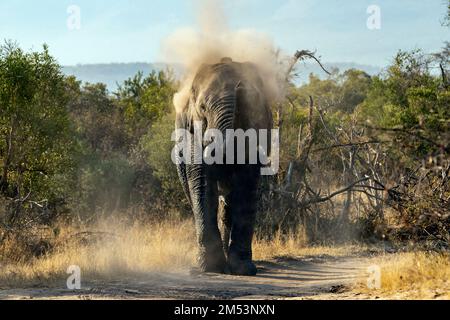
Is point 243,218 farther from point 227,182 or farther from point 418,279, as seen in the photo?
point 418,279

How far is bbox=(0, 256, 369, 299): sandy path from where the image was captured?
9.23 m

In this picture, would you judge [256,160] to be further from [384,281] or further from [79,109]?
[79,109]

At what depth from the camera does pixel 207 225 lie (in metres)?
11.4

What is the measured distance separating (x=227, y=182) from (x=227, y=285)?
74.0 inches

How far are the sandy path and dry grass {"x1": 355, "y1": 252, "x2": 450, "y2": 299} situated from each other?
0.60 metres

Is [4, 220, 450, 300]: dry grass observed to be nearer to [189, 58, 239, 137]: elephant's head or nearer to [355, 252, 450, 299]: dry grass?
[355, 252, 450, 299]: dry grass

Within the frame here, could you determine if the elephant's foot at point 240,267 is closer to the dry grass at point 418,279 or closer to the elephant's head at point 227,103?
the elephant's head at point 227,103

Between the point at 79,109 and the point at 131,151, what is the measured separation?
23.2 feet

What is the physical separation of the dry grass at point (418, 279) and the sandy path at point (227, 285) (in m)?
0.60

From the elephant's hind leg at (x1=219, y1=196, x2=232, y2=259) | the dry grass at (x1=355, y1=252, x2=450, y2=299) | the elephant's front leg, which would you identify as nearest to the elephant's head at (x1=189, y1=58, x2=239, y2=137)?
the elephant's front leg

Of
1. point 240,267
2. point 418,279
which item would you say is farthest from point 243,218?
point 418,279

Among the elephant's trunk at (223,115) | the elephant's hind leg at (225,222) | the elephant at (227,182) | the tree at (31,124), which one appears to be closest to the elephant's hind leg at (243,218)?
the elephant at (227,182)
